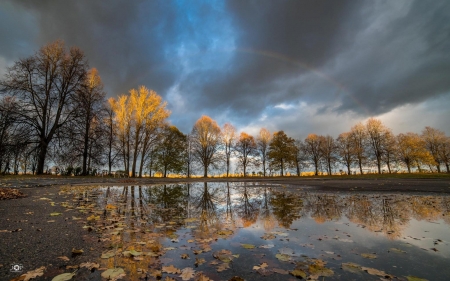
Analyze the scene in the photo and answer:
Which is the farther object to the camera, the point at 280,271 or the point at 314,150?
the point at 314,150

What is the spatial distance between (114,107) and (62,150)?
425 inches

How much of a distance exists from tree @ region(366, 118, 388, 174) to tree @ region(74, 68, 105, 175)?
5481cm

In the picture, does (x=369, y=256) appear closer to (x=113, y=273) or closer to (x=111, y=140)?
(x=113, y=273)

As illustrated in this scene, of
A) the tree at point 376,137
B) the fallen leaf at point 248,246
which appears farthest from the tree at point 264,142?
the fallen leaf at point 248,246

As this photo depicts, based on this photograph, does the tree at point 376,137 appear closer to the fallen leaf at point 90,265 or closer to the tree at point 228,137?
the tree at point 228,137

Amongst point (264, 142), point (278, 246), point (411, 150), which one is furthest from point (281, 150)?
point (278, 246)

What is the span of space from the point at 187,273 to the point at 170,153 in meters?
41.4

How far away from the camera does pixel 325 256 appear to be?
2.59m

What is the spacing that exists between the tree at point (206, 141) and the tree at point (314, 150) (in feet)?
84.6

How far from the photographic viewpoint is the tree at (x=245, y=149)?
51.6m

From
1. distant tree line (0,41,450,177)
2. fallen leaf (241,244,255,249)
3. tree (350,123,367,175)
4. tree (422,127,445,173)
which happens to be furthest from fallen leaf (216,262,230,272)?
tree (422,127,445,173)

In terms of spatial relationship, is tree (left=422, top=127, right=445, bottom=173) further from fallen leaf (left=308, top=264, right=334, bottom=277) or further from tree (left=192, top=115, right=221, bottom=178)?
fallen leaf (left=308, top=264, right=334, bottom=277)

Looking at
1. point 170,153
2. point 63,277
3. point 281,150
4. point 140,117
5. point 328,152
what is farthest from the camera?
point 328,152

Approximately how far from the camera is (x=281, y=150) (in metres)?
48.7
